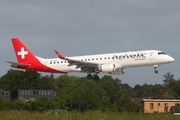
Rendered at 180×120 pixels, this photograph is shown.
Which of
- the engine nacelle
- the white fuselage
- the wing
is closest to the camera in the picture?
the white fuselage

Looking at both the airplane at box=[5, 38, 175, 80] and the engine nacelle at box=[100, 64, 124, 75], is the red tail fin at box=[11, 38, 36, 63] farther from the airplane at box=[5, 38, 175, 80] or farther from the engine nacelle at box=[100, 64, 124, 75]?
the engine nacelle at box=[100, 64, 124, 75]

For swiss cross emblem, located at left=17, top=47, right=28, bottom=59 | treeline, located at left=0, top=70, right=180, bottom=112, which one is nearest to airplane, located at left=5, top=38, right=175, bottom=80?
swiss cross emblem, located at left=17, top=47, right=28, bottom=59

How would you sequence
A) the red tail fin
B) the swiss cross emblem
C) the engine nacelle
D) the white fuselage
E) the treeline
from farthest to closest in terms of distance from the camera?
the treeline, the swiss cross emblem, the red tail fin, the engine nacelle, the white fuselage

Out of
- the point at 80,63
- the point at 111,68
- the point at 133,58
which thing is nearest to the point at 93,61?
the point at 80,63

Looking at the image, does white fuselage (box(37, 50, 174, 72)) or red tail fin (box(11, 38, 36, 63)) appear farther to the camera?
red tail fin (box(11, 38, 36, 63))

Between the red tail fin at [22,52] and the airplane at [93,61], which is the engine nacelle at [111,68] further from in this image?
the red tail fin at [22,52]

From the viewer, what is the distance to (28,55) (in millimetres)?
62875

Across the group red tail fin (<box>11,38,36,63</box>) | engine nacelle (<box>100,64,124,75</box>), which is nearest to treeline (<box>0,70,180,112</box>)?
red tail fin (<box>11,38,36,63</box>)

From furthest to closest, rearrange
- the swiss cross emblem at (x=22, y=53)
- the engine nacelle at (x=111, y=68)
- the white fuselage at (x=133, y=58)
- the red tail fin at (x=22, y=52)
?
the swiss cross emblem at (x=22, y=53) → the red tail fin at (x=22, y=52) → the engine nacelle at (x=111, y=68) → the white fuselage at (x=133, y=58)

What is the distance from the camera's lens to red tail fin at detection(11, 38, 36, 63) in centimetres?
6238

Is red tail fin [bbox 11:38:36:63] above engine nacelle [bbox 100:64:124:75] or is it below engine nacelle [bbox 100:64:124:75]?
above

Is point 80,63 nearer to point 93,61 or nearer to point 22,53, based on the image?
point 93,61

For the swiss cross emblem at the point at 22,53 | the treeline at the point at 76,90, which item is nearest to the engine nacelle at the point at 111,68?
the swiss cross emblem at the point at 22,53

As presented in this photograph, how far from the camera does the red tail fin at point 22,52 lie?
62384 millimetres
